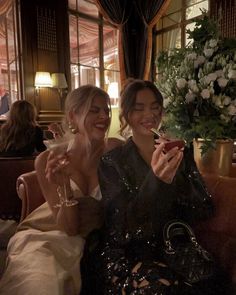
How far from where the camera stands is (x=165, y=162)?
109cm

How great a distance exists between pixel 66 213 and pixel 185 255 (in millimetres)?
549

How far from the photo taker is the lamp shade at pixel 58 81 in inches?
197

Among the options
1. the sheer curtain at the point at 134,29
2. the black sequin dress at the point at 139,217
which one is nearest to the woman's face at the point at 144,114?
the black sequin dress at the point at 139,217

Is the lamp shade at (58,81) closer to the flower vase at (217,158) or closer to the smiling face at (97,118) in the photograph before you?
the smiling face at (97,118)

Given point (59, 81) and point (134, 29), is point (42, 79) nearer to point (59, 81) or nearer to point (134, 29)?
point (59, 81)

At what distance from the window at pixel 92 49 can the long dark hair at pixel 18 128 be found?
2355 millimetres

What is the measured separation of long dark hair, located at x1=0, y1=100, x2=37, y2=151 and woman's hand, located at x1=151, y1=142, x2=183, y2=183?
231 centimetres

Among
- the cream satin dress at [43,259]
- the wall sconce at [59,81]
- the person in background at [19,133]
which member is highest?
the wall sconce at [59,81]

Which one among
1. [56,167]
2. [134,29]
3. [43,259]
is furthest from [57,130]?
[134,29]

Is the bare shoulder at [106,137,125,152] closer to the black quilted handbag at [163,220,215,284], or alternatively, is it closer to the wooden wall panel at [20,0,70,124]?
the black quilted handbag at [163,220,215,284]

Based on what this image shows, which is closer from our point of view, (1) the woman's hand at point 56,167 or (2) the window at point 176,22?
(1) the woman's hand at point 56,167

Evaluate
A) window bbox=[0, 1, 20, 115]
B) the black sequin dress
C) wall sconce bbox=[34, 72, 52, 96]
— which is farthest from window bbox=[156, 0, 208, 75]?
the black sequin dress

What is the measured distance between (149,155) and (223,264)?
55 cm

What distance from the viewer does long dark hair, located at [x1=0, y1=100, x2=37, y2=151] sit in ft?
10.3
